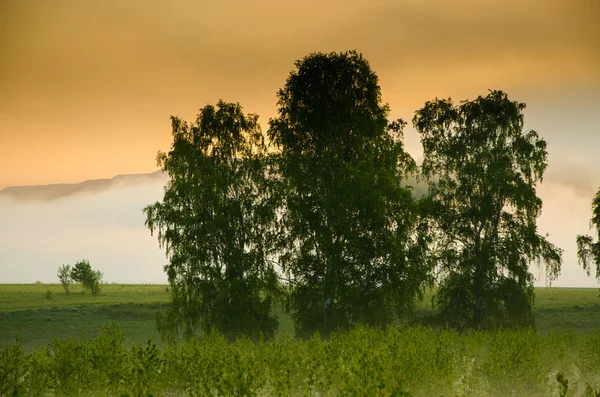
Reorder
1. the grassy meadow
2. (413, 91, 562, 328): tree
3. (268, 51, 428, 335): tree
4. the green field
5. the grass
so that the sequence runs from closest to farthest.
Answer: the grassy meadow < (268, 51, 428, 335): tree < (413, 91, 562, 328): tree < the green field < the grass

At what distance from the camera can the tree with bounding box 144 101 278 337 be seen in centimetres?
3117

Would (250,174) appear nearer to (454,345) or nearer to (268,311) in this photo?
(268,311)

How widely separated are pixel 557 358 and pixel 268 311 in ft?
44.6

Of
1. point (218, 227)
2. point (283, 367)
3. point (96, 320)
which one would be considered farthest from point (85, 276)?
point (283, 367)

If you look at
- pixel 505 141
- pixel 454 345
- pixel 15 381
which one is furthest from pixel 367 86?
pixel 15 381

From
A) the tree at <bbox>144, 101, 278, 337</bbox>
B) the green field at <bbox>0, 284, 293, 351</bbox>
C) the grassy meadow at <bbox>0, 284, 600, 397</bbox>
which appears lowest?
the green field at <bbox>0, 284, 293, 351</bbox>

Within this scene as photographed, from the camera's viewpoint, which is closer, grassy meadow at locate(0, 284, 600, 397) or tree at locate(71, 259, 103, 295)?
grassy meadow at locate(0, 284, 600, 397)

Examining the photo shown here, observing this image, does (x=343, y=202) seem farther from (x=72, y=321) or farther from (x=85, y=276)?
(x=85, y=276)

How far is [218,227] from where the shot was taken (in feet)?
104

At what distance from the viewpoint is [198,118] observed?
3419 centimetres

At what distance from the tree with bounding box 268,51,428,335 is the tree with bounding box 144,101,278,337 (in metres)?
1.35

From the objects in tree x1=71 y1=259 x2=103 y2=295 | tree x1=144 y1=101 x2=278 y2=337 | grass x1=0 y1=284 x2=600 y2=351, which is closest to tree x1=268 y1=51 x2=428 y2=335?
tree x1=144 y1=101 x2=278 y2=337

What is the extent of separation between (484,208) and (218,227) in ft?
48.7

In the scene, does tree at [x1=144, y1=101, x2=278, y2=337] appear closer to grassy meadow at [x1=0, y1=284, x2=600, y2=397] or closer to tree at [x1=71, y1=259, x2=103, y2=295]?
grassy meadow at [x1=0, y1=284, x2=600, y2=397]
